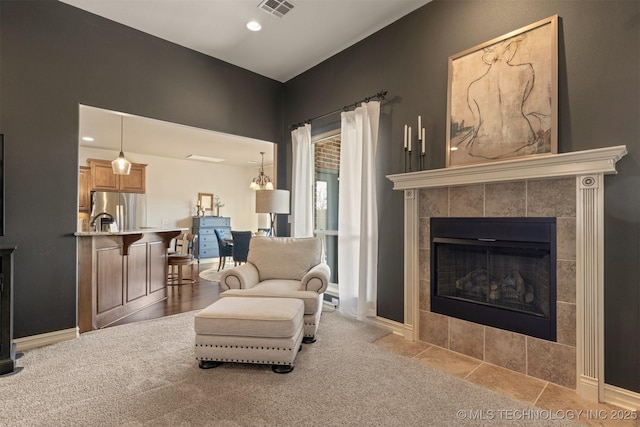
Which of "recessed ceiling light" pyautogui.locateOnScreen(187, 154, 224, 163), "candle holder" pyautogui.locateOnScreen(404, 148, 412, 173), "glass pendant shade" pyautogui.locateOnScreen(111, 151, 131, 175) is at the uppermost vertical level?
"recessed ceiling light" pyautogui.locateOnScreen(187, 154, 224, 163)

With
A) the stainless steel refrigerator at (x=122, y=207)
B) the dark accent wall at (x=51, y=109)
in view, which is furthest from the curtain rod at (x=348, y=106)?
the stainless steel refrigerator at (x=122, y=207)

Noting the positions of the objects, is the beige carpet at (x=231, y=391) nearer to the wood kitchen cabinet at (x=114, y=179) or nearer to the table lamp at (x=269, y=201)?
the table lamp at (x=269, y=201)

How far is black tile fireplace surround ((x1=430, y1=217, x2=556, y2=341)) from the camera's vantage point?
2205 mm

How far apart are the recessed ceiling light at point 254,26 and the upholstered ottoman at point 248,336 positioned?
2.78 metres

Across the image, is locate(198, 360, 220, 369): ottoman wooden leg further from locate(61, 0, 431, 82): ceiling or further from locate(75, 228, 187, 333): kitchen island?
locate(61, 0, 431, 82): ceiling

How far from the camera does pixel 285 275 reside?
10.8ft

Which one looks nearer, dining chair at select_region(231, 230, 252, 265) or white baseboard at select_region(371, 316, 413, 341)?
white baseboard at select_region(371, 316, 413, 341)

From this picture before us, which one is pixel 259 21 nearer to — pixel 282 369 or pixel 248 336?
pixel 248 336

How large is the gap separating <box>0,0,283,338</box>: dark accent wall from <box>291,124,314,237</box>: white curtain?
1.71 m

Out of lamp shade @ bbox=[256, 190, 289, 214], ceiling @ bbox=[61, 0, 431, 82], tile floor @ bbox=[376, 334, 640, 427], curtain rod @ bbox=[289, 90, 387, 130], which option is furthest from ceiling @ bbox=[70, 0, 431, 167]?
tile floor @ bbox=[376, 334, 640, 427]

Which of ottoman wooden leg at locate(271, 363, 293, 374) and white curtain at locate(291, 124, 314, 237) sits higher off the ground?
white curtain at locate(291, 124, 314, 237)

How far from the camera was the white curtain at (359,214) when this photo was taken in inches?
130

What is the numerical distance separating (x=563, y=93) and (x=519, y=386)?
1.98m

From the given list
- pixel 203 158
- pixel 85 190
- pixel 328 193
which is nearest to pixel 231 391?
pixel 328 193
